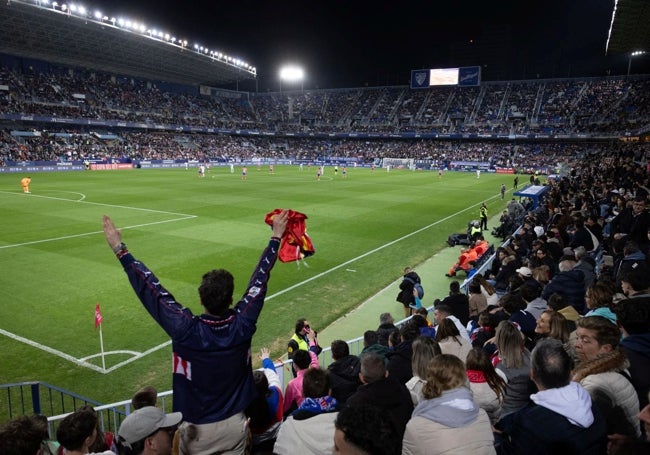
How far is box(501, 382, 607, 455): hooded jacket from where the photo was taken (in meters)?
3.09

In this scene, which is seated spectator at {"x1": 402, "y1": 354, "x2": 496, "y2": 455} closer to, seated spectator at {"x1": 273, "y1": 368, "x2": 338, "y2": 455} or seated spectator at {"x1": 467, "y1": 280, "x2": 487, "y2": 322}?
seated spectator at {"x1": 273, "y1": 368, "x2": 338, "y2": 455}

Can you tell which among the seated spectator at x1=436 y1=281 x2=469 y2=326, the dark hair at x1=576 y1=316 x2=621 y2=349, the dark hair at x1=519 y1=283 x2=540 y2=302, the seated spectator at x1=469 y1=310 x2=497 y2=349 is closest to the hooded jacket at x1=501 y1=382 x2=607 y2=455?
the dark hair at x1=576 y1=316 x2=621 y2=349

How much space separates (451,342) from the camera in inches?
229

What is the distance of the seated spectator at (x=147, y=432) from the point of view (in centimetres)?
300

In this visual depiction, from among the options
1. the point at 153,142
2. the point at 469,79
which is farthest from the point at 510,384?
the point at 469,79

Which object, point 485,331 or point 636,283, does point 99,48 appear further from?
point 636,283

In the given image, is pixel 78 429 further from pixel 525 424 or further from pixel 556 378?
pixel 556 378

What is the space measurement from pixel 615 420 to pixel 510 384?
3.62 ft

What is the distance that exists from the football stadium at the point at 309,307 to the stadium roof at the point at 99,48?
0.49 m

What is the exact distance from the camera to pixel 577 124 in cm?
7394

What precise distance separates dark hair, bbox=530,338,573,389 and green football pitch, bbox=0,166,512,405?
289 inches

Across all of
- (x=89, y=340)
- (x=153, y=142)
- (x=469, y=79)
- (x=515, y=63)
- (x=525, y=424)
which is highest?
(x=515, y=63)

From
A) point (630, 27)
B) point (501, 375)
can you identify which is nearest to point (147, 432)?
point (501, 375)

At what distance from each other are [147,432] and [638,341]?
442 centimetres
